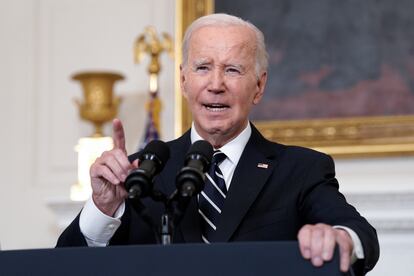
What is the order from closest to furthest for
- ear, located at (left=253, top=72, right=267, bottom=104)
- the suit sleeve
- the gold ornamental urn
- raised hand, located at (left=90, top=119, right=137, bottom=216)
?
the suit sleeve → raised hand, located at (left=90, top=119, right=137, bottom=216) → ear, located at (left=253, top=72, right=267, bottom=104) → the gold ornamental urn

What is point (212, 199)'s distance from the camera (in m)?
2.82

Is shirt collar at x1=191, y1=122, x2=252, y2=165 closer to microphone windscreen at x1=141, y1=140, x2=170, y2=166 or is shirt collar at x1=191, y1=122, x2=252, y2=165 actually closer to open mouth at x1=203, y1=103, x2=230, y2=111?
open mouth at x1=203, y1=103, x2=230, y2=111

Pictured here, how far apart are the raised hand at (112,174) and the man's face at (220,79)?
14.9 inches

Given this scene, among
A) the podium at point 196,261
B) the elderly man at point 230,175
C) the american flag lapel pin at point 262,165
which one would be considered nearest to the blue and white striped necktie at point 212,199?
the elderly man at point 230,175

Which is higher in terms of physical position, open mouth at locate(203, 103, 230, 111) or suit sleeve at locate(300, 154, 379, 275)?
open mouth at locate(203, 103, 230, 111)

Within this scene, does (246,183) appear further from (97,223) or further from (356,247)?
(356,247)

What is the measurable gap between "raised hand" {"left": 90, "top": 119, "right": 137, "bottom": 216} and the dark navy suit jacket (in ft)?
0.34

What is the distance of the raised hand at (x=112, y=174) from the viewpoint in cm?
250

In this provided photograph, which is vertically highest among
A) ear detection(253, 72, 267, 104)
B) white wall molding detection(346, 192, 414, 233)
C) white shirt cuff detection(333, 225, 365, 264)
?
ear detection(253, 72, 267, 104)

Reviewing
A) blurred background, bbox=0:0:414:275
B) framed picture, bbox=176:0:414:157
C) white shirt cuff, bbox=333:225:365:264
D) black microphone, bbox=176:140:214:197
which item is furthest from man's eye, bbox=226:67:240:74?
blurred background, bbox=0:0:414:275

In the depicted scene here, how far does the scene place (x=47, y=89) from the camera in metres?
6.32

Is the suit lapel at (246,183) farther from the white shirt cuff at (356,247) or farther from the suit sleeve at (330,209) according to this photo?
the white shirt cuff at (356,247)

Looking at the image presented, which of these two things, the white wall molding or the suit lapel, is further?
the white wall molding

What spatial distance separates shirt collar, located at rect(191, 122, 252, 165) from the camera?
2955mm
